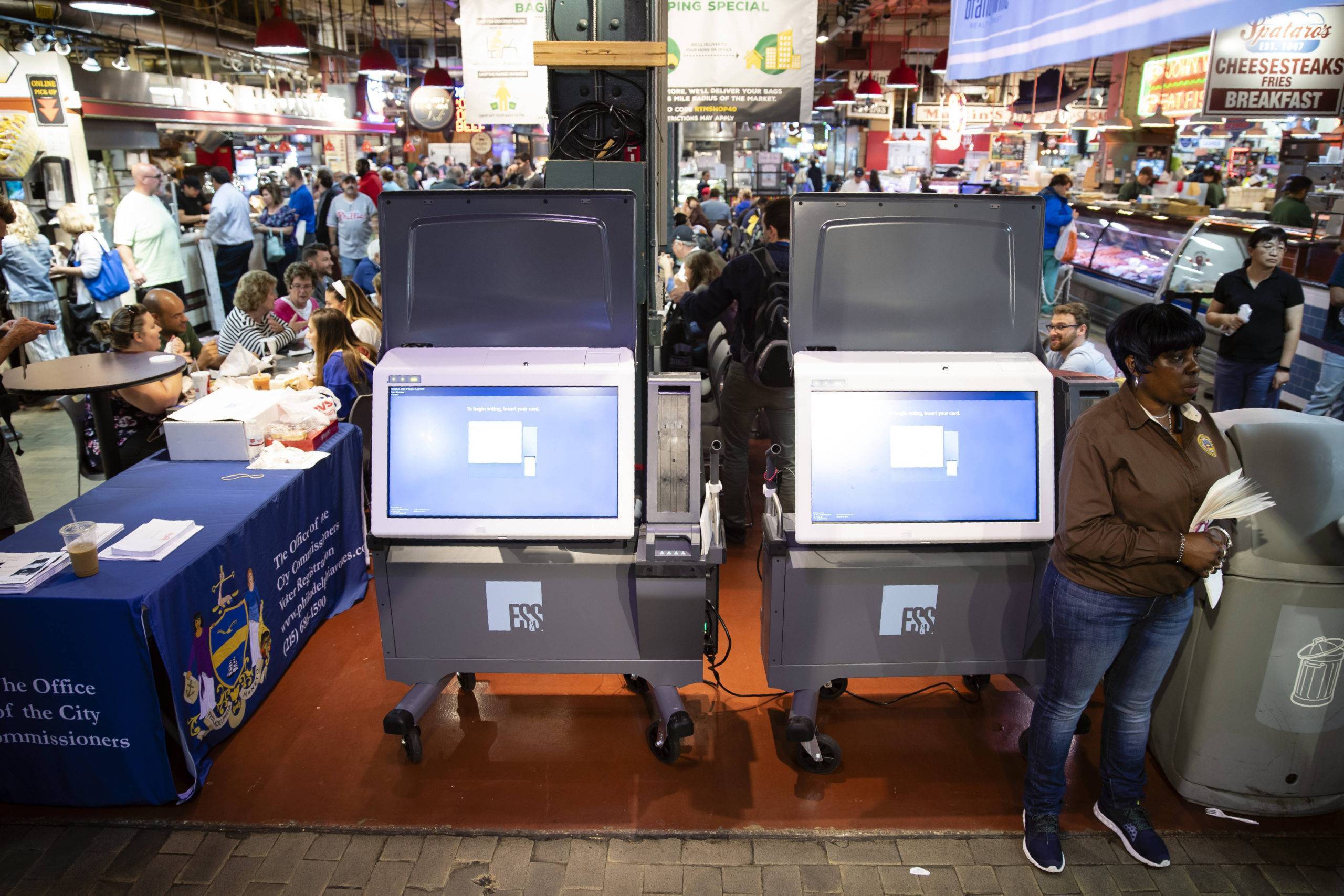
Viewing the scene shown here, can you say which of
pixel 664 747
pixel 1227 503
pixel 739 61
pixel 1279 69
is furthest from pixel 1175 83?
pixel 664 747

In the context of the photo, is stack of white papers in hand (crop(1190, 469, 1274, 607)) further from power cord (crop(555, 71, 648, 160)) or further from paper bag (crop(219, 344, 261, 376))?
paper bag (crop(219, 344, 261, 376))

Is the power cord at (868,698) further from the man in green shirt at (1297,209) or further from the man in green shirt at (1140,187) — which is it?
the man in green shirt at (1140,187)

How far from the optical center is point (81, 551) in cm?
329

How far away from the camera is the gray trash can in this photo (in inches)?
122

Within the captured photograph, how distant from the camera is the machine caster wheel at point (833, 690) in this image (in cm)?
404

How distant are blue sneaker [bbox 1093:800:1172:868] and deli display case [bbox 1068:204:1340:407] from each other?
4.89 m

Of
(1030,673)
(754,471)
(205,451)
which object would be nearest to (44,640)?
(205,451)

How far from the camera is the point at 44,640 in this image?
320cm

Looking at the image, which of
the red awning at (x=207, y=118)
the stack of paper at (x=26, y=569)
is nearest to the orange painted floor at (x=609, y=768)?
the stack of paper at (x=26, y=569)

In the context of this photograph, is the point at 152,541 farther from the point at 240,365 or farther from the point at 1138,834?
the point at 1138,834

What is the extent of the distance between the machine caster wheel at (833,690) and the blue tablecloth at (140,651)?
7.96 feet

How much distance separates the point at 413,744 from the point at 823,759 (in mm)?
1574

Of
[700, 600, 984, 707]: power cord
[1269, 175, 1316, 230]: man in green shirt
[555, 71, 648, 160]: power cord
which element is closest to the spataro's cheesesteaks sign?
[1269, 175, 1316, 230]: man in green shirt

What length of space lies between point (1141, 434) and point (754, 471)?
4.29 m
